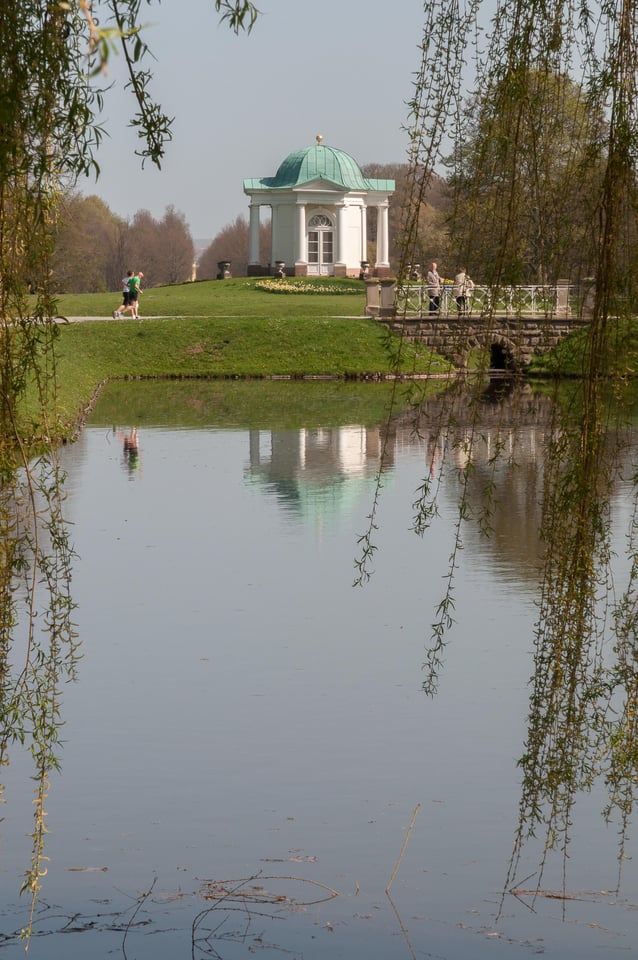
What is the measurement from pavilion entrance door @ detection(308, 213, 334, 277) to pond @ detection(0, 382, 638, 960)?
141 feet

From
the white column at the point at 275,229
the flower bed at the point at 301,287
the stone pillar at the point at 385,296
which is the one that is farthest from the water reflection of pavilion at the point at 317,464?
the white column at the point at 275,229

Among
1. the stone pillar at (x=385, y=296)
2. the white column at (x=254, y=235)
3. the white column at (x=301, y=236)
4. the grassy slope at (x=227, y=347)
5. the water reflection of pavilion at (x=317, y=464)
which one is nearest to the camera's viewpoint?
the water reflection of pavilion at (x=317, y=464)

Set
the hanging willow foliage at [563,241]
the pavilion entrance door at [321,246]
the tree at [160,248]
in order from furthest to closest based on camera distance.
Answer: the tree at [160,248] < the pavilion entrance door at [321,246] < the hanging willow foliage at [563,241]

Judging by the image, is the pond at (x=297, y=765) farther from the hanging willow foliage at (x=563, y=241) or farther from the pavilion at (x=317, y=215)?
the pavilion at (x=317, y=215)

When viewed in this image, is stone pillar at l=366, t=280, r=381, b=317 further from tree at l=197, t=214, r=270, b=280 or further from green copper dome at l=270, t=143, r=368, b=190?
tree at l=197, t=214, r=270, b=280

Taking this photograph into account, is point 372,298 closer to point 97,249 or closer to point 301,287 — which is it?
point 301,287

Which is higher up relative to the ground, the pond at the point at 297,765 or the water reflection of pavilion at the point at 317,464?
the pond at the point at 297,765

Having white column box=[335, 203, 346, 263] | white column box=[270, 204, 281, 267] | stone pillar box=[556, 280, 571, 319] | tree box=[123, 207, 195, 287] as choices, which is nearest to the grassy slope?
white column box=[335, 203, 346, 263]

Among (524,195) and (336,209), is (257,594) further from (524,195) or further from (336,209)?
(336,209)

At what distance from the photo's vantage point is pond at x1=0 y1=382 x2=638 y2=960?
543 cm

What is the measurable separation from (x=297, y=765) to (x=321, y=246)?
50.5 m

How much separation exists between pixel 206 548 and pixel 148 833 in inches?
260

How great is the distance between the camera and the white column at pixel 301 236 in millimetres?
55844

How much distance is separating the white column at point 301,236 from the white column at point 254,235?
2.36 m
